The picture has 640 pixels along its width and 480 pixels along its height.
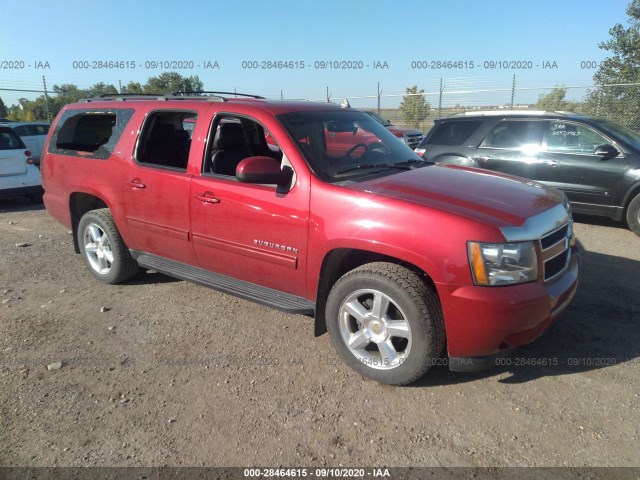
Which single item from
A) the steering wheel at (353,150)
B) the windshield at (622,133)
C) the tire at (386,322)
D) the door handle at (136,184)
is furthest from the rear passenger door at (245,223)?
the windshield at (622,133)

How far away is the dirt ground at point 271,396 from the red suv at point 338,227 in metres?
0.33

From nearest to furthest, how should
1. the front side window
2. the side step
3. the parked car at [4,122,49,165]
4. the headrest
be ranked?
the side step, the front side window, the headrest, the parked car at [4,122,49,165]

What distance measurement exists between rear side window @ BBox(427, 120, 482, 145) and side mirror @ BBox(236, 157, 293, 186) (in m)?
5.26

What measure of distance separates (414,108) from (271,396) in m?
18.9

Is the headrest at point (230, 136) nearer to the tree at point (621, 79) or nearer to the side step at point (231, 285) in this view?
the side step at point (231, 285)

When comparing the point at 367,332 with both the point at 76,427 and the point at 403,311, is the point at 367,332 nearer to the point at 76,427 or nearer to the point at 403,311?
the point at 403,311

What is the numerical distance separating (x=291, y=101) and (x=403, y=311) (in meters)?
2.20

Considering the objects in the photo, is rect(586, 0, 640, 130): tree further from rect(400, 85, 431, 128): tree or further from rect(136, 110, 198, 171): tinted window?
rect(136, 110, 198, 171): tinted window

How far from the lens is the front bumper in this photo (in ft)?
8.58

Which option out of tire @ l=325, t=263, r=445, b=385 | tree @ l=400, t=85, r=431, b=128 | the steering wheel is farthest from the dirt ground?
tree @ l=400, t=85, r=431, b=128

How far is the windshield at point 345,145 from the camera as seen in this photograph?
11.1 ft

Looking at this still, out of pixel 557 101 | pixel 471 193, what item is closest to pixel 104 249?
pixel 471 193

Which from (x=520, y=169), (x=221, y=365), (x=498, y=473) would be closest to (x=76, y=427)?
(x=221, y=365)

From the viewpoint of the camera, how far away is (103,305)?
435cm
